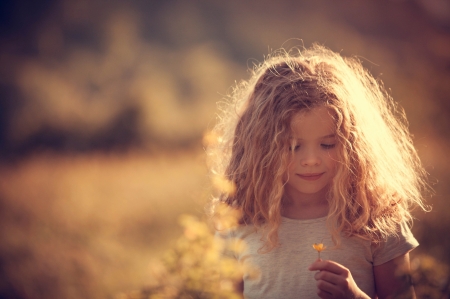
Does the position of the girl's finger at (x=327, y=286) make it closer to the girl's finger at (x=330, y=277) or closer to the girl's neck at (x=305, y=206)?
the girl's finger at (x=330, y=277)

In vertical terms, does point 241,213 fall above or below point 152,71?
below

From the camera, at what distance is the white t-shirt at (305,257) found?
1960mm

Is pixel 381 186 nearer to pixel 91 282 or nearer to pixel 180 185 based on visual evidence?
pixel 91 282

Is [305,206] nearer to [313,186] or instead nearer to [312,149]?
[313,186]

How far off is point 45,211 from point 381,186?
11.4ft

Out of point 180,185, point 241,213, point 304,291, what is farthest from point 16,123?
point 304,291

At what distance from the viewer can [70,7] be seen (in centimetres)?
649

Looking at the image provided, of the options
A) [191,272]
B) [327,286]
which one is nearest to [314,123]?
[327,286]

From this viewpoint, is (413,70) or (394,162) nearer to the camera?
(394,162)

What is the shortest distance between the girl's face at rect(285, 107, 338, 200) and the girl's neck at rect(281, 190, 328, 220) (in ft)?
0.34

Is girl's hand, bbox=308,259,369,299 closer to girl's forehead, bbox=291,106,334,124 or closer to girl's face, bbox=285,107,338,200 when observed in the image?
girl's face, bbox=285,107,338,200

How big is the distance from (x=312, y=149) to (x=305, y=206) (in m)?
0.34

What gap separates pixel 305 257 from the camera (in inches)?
79.0

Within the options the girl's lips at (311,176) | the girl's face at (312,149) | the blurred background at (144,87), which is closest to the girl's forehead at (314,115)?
the girl's face at (312,149)
